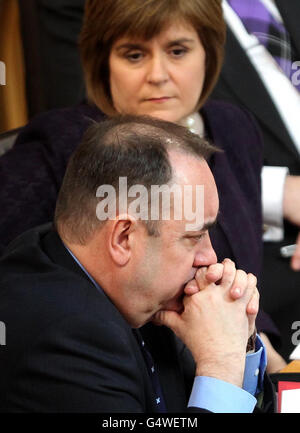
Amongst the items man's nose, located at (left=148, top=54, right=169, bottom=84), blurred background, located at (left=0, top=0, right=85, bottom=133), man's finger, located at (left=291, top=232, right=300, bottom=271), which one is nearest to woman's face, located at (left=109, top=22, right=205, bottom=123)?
man's nose, located at (left=148, top=54, right=169, bottom=84)

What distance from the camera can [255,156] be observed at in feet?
6.31

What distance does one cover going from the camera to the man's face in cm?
105

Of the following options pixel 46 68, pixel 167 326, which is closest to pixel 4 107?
pixel 46 68

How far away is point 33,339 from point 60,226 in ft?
0.60

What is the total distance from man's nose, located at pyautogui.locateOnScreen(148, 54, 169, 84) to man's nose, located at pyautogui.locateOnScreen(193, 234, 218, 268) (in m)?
0.63

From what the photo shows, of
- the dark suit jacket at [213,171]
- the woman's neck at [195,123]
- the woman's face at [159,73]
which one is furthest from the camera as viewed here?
the woman's neck at [195,123]

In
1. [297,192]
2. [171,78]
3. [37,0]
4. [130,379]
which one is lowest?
[130,379]

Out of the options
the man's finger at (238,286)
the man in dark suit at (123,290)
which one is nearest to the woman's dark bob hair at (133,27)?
the man in dark suit at (123,290)

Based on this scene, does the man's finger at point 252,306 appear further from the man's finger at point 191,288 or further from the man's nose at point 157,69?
the man's nose at point 157,69

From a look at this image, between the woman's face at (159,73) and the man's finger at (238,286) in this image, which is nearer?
the man's finger at (238,286)

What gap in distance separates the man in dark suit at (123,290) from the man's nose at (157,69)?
58 cm

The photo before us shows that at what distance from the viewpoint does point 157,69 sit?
168cm

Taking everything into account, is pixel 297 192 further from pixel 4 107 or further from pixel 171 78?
pixel 4 107

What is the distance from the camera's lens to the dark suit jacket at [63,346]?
954 mm
